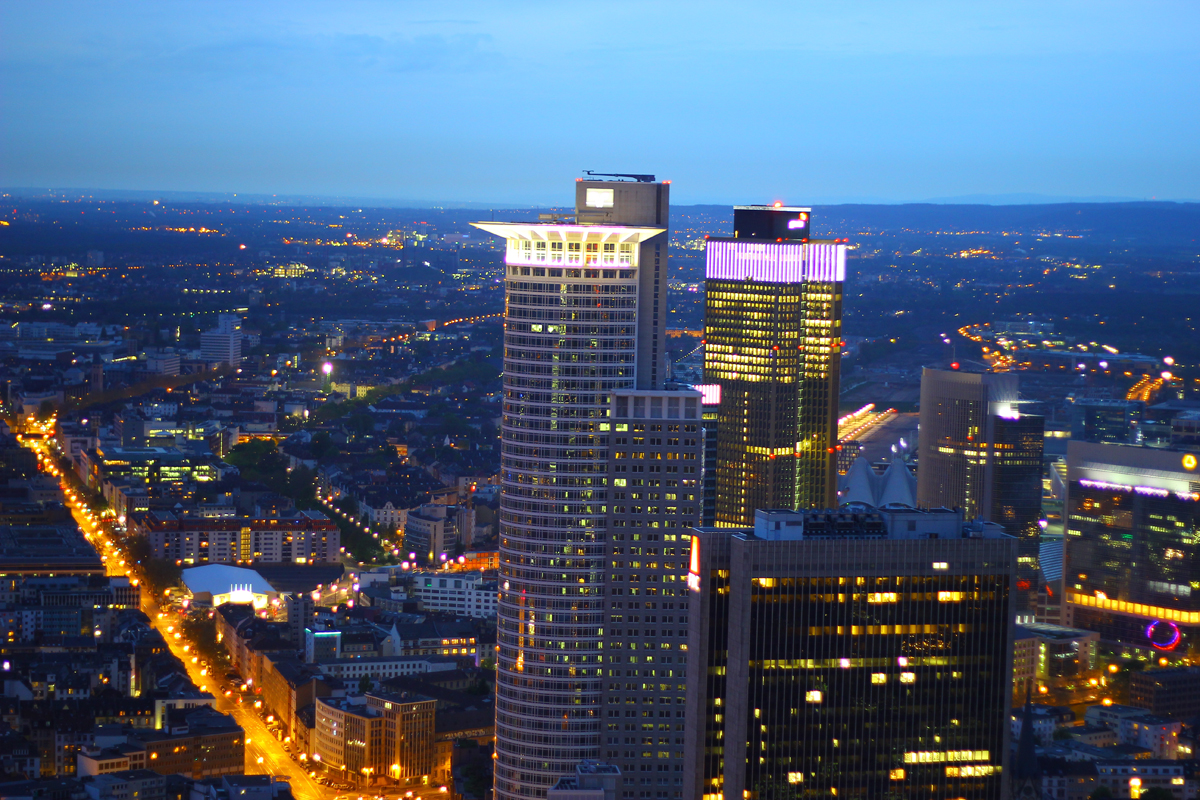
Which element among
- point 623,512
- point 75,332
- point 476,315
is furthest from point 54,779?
point 476,315

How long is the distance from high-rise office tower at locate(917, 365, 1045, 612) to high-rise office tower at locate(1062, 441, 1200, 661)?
1440 millimetres

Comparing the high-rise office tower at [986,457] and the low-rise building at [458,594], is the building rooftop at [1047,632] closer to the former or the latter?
the high-rise office tower at [986,457]

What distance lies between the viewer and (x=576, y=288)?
41688 mm

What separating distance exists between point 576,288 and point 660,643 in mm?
8347

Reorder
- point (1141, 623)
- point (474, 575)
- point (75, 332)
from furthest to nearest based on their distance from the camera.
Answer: point (75, 332)
point (474, 575)
point (1141, 623)

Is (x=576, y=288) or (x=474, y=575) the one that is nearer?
(x=576, y=288)

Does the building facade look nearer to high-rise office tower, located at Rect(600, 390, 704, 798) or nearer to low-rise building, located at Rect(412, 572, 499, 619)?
low-rise building, located at Rect(412, 572, 499, 619)

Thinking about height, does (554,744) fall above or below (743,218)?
below

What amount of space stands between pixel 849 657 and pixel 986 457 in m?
38.8

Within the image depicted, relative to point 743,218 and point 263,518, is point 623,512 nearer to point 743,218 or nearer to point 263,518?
point 743,218

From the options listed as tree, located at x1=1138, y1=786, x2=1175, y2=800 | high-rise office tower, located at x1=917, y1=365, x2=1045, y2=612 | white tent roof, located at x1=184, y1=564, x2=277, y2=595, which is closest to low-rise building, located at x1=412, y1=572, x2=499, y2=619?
white tent roof, located at x1=184, y1=564, x2=277, y2=595

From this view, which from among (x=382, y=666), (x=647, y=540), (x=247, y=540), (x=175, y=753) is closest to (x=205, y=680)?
(x=382, y=666)

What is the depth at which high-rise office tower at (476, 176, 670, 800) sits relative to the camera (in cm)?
4134

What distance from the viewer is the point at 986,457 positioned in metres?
68.4
